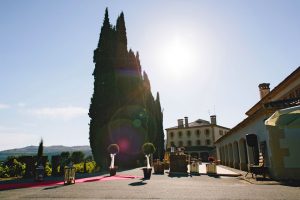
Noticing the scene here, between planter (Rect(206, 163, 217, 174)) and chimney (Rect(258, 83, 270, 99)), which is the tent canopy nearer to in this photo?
planter (Rect(206, 163, 217, 174))

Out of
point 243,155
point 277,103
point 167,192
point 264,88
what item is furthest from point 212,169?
point 264,88

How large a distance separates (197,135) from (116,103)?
3493cm

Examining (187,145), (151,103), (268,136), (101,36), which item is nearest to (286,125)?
(268,136)

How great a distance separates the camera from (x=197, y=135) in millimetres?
59938

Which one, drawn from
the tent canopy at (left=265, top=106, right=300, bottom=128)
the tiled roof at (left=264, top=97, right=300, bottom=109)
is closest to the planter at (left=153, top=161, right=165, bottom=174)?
the tiled roof at (left=264, top=97, right=300, bottom=109)

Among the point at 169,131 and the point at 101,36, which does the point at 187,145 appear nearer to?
the point at 169,131

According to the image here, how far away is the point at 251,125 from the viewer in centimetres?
1614

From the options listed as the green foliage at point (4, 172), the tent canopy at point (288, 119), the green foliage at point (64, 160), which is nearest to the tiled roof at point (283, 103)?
the tent canopy at point (288, 119)

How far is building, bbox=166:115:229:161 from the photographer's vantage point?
57797 millimetres

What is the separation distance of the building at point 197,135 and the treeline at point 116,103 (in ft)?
90.8

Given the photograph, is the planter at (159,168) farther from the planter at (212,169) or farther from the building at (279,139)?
the building at (279,139)

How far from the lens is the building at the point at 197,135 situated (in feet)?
190

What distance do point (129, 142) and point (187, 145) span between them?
110 feet

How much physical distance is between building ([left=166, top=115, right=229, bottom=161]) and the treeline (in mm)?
27673
